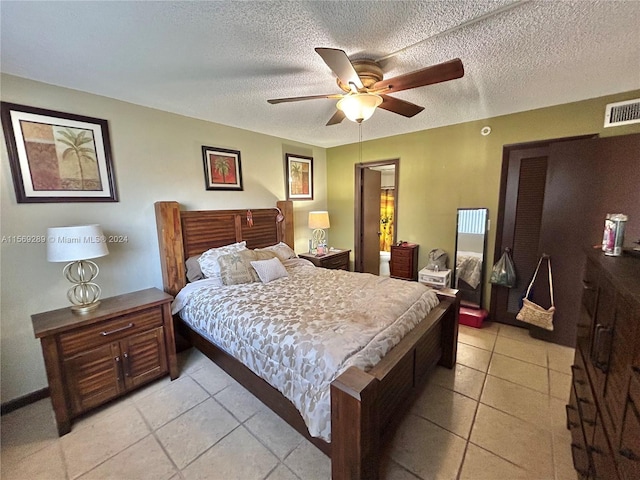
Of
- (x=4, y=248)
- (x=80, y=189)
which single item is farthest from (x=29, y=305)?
(x=80, y=189)

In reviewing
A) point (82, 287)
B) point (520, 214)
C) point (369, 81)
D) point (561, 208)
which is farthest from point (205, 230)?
point (561, 208)

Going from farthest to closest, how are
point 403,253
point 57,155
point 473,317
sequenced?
1. point 403,253
2. point 473,317
3. point 57,155

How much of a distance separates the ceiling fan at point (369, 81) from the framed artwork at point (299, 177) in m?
2.13

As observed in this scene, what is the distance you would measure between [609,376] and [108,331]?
2.88 m

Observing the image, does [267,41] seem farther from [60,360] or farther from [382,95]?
[60,360]

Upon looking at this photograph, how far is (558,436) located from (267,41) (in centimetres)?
306

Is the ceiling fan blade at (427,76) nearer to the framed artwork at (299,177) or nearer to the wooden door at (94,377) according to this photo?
the framed artwork at (299,177)

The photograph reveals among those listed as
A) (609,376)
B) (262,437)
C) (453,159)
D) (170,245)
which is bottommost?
(262,437)

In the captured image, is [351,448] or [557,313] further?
[557,313]

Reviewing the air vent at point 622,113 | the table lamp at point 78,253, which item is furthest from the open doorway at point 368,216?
the table lamp at point 78,253

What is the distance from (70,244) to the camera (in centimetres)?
184

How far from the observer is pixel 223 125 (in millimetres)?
3107

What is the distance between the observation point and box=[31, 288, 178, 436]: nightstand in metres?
1.72

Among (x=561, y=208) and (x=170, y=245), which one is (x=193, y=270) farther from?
(x=561, y=208)
